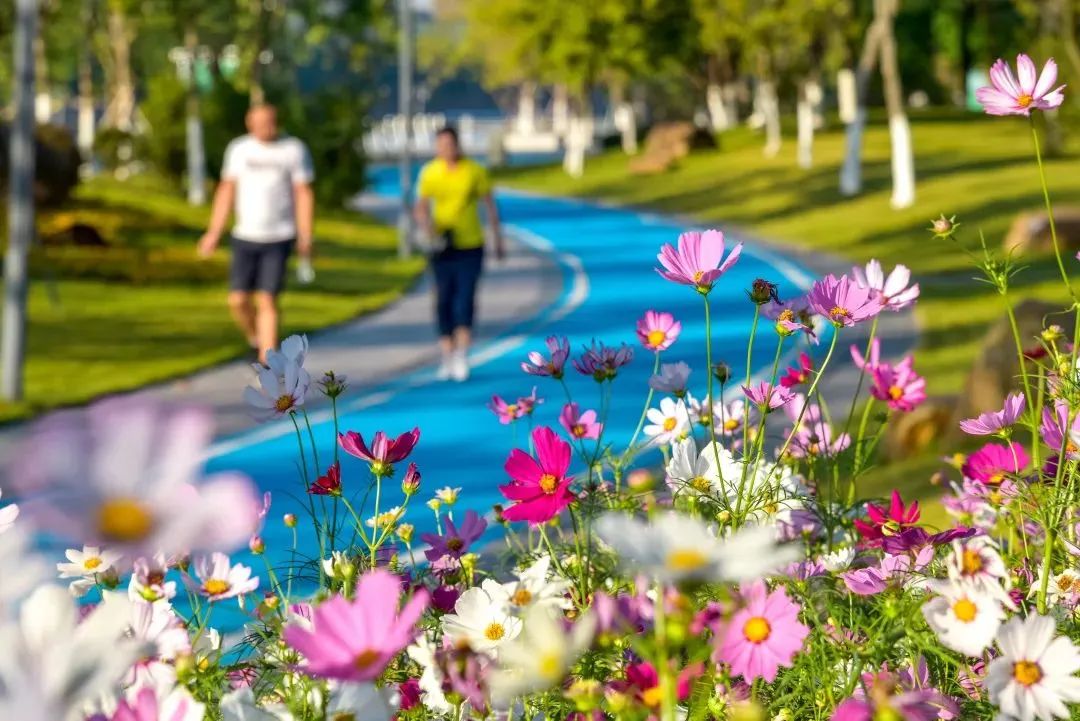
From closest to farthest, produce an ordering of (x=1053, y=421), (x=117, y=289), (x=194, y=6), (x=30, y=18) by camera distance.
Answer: (x=1053, y=421), (x=30, y=18), (x=117, y=289), (x=194, y=6)

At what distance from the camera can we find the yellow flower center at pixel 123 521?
1.31m

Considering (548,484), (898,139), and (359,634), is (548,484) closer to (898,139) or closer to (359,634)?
(359,634)

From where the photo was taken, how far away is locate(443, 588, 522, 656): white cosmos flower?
227 centimetres

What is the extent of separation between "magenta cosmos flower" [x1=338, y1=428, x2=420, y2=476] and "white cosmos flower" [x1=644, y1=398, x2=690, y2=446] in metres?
0.87

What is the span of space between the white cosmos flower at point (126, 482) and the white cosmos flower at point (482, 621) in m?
0.91

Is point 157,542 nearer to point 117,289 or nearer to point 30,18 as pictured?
point 30,18

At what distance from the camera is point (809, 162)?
47.8m

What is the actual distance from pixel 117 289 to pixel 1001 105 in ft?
67.5

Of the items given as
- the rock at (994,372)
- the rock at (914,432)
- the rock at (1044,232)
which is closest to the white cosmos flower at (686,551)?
the rock at (994,372)

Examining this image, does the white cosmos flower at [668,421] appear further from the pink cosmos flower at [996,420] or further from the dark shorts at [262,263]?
the dark shorts at [262,263]

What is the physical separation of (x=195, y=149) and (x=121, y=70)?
2047 cm

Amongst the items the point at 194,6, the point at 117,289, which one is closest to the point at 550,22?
the point at 194,6

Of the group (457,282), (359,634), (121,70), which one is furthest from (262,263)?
(121,70)

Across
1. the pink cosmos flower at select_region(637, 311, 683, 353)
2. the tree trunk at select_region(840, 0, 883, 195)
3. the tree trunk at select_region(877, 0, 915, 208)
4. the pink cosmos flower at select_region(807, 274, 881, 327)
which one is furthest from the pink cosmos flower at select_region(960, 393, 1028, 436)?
the tree trunk at select_region(840, 0, 883, 195)
